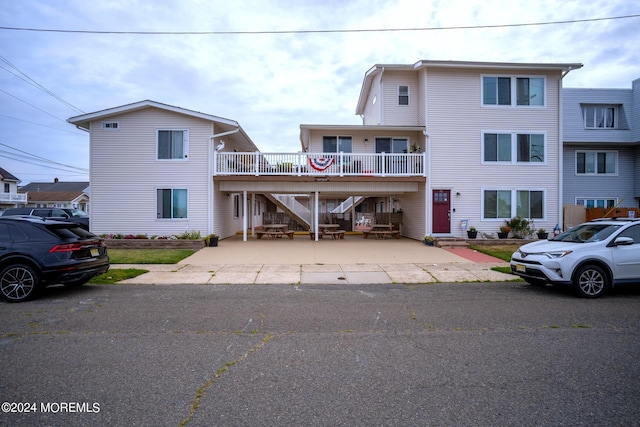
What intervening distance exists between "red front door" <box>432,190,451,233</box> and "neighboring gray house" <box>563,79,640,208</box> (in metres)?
8.35

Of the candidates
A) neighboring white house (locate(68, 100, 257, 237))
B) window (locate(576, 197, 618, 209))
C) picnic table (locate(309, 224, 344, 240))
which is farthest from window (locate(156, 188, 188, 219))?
window (locate(576, 197, 618, 209))

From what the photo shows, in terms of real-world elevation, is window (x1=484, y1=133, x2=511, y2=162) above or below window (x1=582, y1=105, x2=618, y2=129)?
below

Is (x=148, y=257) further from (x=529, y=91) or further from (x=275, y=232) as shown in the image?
(x=529, y=91)

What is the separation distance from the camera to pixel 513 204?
19047 millimetres

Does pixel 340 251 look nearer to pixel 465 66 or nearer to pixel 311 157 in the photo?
pixel 311 157

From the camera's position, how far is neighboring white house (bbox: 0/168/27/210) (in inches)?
1868

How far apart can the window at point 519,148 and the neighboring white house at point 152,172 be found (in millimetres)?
13278

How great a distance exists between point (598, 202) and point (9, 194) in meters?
60.5

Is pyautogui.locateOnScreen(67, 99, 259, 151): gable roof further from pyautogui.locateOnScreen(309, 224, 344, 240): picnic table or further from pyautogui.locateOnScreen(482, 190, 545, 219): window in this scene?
pyautogui.locateOnScreen(482, 190, 545, 219): window

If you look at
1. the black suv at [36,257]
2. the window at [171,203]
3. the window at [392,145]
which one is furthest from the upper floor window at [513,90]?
the black suv at [36,257]

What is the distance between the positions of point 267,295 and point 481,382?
489 centimetres

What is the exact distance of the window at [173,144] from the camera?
18469mm

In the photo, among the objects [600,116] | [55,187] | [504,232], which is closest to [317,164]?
[504,232]

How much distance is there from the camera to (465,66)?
1841 centimetres
